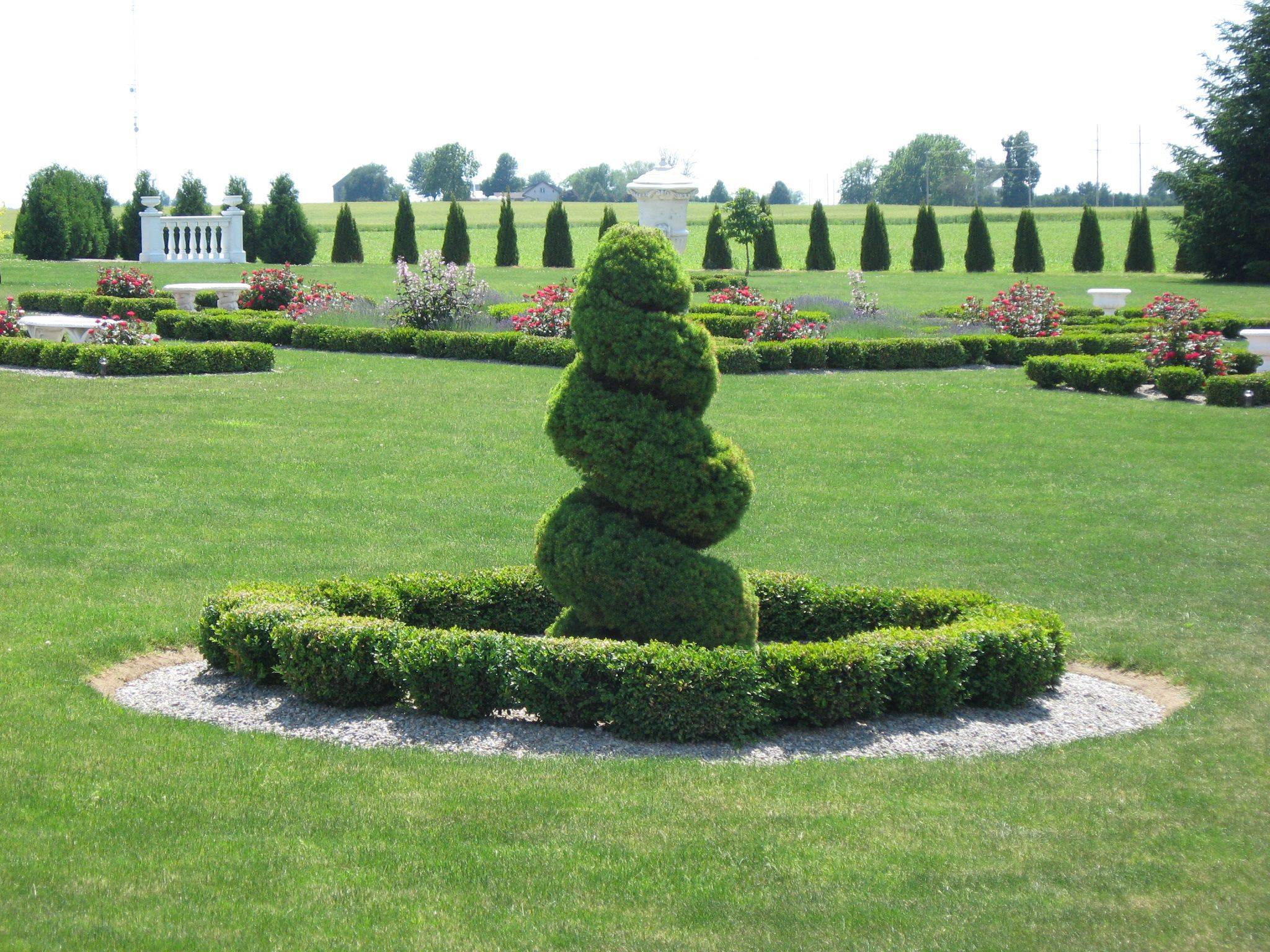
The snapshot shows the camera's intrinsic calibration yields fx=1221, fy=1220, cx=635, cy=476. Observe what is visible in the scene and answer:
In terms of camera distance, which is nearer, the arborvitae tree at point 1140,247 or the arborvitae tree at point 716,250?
the arborvitae tree at point 716,250

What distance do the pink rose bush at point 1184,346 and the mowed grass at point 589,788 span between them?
737 cm

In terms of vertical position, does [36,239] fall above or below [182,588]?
above

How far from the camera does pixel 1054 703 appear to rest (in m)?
6.42

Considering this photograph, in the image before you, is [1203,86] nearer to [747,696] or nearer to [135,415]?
[135,415]

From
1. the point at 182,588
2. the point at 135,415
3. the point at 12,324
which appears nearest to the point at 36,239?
the point at 12,324

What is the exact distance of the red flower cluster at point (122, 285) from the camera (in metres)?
25.5

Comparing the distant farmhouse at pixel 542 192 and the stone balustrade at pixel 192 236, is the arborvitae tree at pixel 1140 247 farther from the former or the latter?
the distant farmhouse at pixel 542 192

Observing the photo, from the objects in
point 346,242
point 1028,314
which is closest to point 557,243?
point 346,242

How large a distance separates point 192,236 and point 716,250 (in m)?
16.6

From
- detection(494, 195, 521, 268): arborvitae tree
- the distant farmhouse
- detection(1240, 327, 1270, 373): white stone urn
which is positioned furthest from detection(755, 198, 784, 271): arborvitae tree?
the distant farmhouse

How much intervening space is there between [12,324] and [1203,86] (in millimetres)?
39440

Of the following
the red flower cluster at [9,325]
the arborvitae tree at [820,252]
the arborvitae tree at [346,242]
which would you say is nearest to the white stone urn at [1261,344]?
the red flower cluster at [9,325]

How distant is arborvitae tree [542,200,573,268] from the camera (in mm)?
41188

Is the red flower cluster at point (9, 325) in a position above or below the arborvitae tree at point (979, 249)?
below
